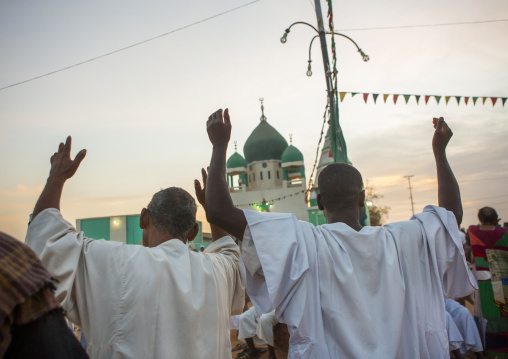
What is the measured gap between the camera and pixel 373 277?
1.93 meters

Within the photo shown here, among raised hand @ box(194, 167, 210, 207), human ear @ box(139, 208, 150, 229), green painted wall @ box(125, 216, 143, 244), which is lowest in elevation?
green painted wall @ box(125, 216, 143, 244)

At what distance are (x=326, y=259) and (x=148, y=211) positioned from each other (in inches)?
42.9

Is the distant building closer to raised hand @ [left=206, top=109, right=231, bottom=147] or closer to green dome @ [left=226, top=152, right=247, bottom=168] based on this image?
green dome @ [left=226, top=152, right=247, bottom=168]

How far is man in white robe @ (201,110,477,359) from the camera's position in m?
1.81

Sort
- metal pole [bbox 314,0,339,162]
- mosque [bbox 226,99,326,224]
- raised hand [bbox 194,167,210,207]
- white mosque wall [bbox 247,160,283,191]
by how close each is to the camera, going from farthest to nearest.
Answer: white mosque wall [bbox 247,160,283,191], mosque [bbox 226,99,326,224], metal pole [bbox 314,0,339,162], raised hand [bbox 194,167,210,207]

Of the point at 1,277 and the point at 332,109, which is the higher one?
the point at 332,109

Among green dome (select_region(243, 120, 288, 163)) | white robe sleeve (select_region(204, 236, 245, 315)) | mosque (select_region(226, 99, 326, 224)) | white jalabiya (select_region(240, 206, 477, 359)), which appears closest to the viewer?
white jalabiya (select_region(240, 206, 477, 359))

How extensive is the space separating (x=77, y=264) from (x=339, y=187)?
4.53 ft

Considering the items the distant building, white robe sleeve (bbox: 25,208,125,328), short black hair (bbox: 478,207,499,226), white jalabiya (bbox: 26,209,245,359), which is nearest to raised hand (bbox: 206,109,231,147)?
white jalabiya (bbox: 26,209,245,359)

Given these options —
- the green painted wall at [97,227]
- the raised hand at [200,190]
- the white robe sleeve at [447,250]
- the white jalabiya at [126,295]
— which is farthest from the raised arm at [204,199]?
the green painted wall at [97,227]

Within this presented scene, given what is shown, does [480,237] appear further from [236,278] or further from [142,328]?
[142,328]

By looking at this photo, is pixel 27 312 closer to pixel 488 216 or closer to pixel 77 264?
pixel 77 264

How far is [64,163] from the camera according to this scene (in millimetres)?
2035

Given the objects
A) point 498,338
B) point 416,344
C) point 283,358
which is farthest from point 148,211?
point 283,358
